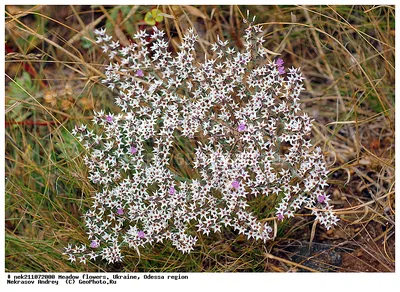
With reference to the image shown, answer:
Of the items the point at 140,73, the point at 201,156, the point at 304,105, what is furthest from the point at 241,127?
the point at 304,105

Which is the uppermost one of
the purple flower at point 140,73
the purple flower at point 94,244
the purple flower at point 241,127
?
Answer: the purple flower at point 140,73

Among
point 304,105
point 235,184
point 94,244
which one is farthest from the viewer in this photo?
point 304,105

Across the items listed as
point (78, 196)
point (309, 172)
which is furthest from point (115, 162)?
point (309, 172)

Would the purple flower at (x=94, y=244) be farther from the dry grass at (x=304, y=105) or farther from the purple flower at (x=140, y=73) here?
the purple flower at (x=140, y=73)

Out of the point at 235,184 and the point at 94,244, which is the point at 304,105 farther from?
the point at 94,244

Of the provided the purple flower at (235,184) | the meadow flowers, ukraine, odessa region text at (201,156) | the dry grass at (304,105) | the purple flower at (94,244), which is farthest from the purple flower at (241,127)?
the purple flower at (94,244)

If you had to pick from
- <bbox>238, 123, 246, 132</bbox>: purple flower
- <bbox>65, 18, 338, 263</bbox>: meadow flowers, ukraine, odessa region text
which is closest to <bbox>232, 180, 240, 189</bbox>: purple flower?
<bbox>65, 18, 338, 263</bbox>: meadow flowers, ukraine, odessa region text

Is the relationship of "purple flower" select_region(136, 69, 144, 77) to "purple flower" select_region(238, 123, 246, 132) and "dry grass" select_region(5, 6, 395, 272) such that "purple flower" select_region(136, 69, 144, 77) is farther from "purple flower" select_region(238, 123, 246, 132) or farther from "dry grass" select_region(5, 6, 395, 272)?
"purple flower" select_region(238, 123, 246, 132)
